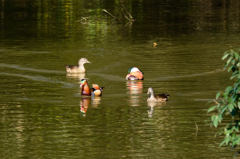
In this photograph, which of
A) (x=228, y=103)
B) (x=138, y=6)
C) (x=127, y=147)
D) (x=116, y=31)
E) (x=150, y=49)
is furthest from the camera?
(x=138, y=6)

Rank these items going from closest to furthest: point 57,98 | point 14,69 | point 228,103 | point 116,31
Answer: point 228,103, point 57,98, point 14,69, point 116,31

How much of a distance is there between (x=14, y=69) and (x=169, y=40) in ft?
33.2

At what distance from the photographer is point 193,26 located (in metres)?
35.0

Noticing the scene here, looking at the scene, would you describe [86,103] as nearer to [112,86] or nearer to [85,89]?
[85,89]

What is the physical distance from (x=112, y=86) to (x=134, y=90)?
99cm

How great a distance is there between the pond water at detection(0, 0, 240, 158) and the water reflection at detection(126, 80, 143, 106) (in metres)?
0.03

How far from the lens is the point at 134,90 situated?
17.0 metres

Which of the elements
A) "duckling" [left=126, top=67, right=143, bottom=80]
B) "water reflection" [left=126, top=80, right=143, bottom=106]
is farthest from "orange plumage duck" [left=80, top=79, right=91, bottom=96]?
"duckling" [left=126, top=67, right=143, bottom=80]

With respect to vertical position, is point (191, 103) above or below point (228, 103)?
below

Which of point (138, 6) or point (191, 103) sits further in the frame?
point (138, 6)

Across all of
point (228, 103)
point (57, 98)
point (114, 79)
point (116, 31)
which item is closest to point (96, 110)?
point (57, 98)

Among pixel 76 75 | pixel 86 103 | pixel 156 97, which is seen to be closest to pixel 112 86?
pixel 86 103

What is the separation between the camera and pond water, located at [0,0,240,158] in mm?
10984

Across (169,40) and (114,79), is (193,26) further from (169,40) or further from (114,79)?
(114,79)
